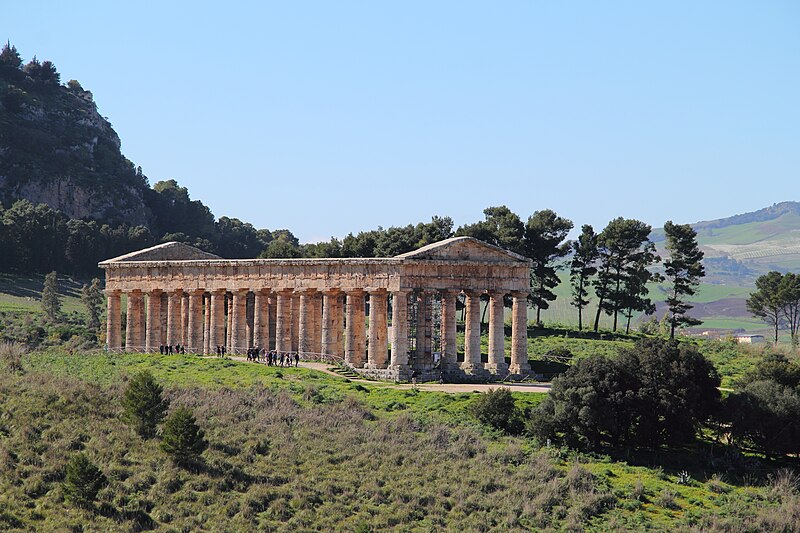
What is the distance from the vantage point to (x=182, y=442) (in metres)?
51.6

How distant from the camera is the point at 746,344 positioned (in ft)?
315

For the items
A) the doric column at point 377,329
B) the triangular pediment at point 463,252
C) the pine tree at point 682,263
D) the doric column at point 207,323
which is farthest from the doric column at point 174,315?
the pine tree at point 682,263

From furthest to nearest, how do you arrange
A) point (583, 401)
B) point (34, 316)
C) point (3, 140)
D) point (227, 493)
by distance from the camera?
point (3, 140), point (34, 316), point (583, 401), point (227, 493)

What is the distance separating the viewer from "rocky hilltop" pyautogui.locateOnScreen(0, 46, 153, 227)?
17012 centimetres

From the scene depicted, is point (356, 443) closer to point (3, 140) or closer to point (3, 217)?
point (3, 217)

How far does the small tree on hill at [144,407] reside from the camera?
55.1 metres

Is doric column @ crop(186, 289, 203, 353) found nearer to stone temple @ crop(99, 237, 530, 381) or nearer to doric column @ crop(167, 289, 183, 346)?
stone temple @ crop(99, 237, 530, 381)

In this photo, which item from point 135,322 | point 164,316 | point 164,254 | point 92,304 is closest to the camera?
point 135,322

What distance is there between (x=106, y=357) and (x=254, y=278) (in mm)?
12048

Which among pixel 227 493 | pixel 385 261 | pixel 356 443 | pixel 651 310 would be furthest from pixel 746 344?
pixel 227 493

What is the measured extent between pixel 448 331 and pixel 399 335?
13.4 ft

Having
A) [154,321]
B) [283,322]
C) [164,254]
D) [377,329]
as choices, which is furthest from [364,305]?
[164,254]

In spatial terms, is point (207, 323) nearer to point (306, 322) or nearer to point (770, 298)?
point (306, 322)

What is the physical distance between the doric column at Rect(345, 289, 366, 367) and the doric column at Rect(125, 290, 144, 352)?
22460mm
